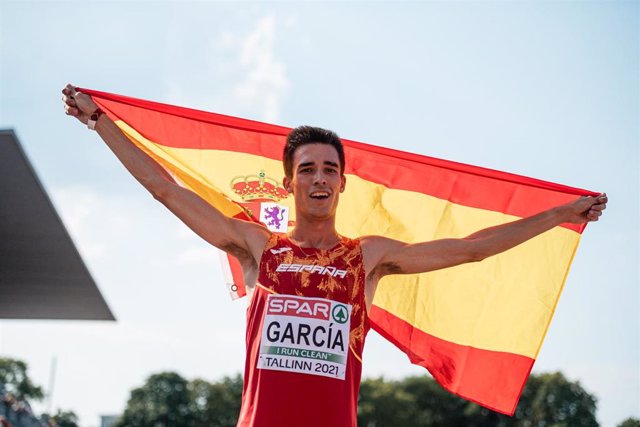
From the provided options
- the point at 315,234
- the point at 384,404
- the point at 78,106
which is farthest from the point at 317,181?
the point at 384,404

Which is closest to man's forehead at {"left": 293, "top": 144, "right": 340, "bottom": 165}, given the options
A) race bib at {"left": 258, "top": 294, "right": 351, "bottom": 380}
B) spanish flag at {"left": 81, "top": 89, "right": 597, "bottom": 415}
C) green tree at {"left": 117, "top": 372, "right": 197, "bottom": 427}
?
race bib at {"left": 258, "top": 294, "right": 351, "bottom": 380}

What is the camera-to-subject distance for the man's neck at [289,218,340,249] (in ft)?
13.6

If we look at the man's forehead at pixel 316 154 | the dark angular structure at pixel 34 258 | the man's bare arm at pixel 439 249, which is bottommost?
the man's bare arm at pixel 439 249

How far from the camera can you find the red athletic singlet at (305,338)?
11.8 feet

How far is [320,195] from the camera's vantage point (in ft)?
13.5

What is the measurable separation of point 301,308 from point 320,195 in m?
0.67

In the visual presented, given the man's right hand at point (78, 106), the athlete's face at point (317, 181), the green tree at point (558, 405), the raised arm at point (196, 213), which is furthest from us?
the green tree at point (558, 405)

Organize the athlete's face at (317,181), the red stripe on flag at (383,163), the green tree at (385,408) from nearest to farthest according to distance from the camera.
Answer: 1. the athlete's face at (317,181)
2. the red stripe on flag at (383,163)
3. the green tree at (385,408)

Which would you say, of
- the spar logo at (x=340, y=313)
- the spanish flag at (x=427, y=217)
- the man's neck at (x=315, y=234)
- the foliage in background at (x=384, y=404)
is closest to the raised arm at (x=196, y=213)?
the man's neck at (x=315, y=234)

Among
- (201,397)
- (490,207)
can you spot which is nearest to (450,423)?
(201,397)

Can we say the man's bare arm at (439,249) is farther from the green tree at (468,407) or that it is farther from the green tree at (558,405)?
the green tree at (558,405)

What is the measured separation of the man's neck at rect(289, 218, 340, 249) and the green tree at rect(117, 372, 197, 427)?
67992mm

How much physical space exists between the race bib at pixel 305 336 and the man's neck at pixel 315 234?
1.34ft

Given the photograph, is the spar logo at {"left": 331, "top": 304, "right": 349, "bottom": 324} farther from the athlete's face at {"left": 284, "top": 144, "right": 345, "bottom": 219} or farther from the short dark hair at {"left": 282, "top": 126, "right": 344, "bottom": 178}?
the short dark hair at {"left": 282, "top": 126, "right": 344, "bottom": 178}
